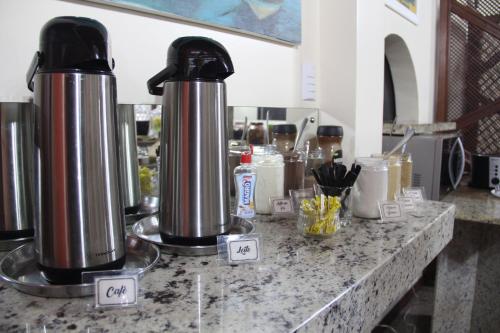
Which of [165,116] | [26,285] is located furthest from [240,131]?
[26,285]

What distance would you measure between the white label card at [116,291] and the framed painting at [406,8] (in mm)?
1562

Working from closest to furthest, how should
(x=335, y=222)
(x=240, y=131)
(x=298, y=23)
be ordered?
(x=335, y=222) → (x=240, y=131) → (x=298, y=23)

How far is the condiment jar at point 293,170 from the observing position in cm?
116

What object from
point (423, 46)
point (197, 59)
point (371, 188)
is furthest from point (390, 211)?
point (423, 46)

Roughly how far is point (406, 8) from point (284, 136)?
42.6 inches

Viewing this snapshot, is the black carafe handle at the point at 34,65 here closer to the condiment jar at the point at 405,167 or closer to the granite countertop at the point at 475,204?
the condiment jar at the point at 405,167

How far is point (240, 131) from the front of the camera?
1.26 m

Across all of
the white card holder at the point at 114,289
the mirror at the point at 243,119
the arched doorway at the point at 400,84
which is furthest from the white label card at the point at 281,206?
the arched doorway at the point at 400,84

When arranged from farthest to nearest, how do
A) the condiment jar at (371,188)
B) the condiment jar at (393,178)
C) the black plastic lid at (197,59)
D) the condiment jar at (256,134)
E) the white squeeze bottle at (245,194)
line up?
the condiment jar at (256,134) < the condiment jar at (393,178) < the condiment jar at (371,188) < the white squeeze bottle at (245,194) < the black plastic lid at (197,59)

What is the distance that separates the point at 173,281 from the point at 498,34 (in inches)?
105

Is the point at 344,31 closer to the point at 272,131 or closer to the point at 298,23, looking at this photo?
the point at 298,23

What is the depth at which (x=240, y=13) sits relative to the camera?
1.17 metres

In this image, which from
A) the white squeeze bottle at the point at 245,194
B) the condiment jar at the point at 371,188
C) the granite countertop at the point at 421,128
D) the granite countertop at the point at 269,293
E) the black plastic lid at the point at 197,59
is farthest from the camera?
the granite countertop at the point at 421,128

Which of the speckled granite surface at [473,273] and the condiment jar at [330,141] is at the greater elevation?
the condiment jar at [330,141]
